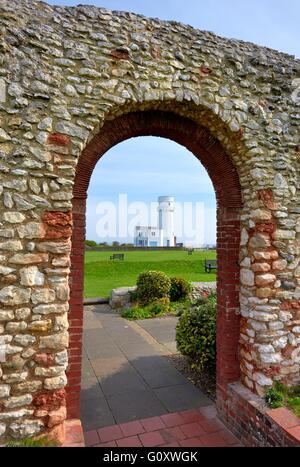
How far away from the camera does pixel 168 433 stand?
358cm

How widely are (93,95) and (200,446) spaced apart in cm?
391

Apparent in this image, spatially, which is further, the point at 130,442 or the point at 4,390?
the point at 130,442

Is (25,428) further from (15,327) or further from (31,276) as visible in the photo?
(31,276)

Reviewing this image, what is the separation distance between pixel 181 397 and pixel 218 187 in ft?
9.98

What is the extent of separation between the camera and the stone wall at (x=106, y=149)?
9.43 ft

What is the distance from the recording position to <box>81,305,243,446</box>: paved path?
362 cm

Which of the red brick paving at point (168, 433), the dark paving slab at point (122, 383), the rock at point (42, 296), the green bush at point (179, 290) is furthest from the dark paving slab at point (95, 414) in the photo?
the green bush at point (179, 290)

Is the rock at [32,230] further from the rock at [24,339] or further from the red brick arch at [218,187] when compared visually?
the rock at [24,339]

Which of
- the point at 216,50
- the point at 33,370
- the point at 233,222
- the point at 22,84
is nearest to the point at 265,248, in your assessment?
the point at 233,222

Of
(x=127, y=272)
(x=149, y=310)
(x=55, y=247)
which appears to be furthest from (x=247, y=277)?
(x=127, y=272)

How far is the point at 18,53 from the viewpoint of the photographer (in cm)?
299

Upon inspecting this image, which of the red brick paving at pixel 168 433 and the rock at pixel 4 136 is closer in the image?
the rock at pixel 4 136

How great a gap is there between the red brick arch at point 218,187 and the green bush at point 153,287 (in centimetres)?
629

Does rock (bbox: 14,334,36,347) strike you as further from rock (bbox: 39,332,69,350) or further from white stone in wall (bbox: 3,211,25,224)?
white stone in wall (bbox: 3,211,25,224)
